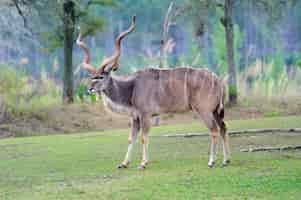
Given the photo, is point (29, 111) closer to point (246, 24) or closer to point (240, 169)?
point (240, 169)

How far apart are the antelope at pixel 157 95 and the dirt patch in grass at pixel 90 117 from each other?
7873 mm

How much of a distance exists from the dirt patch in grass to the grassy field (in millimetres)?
3903

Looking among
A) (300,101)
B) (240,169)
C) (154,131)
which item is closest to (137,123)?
(240,169)

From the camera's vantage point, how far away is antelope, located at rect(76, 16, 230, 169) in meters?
11.1

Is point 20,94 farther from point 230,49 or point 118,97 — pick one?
point 118,97

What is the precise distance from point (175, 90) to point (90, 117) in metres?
9.88

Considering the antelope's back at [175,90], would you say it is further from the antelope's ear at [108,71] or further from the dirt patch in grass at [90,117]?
the dirt patch in grass at [90,117]

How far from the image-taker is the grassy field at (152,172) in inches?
342

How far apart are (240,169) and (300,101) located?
13187mm

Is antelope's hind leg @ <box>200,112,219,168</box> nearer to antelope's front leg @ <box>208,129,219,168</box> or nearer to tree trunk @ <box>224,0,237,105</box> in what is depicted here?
antelope's front leg @ <box>208,129,219,168</box>

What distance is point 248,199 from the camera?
8102mm

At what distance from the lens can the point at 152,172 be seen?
1037cm

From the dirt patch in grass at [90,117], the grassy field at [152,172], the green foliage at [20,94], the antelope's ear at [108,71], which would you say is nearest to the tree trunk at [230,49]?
the dirt patch in grass at [90,117]

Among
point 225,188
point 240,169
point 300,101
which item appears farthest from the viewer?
point 300,101
